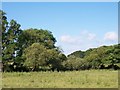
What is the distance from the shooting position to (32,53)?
26203mm

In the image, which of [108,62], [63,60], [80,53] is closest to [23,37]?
[63,60]

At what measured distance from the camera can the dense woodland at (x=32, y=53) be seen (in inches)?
1037

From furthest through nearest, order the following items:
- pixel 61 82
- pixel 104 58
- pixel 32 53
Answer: pixel 104 58 < pixel 32 53 < pixel 61 82

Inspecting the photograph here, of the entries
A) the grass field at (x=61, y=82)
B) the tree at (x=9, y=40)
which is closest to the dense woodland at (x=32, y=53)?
the tree at (x=9, y=40)

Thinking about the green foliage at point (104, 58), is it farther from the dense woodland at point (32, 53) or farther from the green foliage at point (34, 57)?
the green foliage at point (34, 57)

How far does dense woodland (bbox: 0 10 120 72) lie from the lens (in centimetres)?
2634

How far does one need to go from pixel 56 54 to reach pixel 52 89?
19.4 meters

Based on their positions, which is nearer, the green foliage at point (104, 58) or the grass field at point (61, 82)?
the grass field at point (61, 82)

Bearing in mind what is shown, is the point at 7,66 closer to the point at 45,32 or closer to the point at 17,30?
the point at 17,30

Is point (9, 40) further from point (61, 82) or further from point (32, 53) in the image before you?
point (61, 82)

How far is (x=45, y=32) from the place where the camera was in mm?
32344

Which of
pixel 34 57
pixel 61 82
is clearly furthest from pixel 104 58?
pixel 61 82

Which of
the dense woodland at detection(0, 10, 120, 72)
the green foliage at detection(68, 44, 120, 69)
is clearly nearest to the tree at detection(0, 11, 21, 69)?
the dense woodland at detection(0, 10, 120, 72)

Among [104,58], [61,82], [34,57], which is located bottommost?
[61,82]
